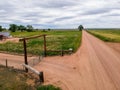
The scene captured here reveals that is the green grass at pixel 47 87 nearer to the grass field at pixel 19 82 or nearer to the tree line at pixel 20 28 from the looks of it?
the grass field at pixel 19 82

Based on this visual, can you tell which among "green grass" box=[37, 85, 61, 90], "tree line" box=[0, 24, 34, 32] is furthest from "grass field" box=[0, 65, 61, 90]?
"tree line" box=[0, 24, 34, 32]

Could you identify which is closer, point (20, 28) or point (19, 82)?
point (19, 82)

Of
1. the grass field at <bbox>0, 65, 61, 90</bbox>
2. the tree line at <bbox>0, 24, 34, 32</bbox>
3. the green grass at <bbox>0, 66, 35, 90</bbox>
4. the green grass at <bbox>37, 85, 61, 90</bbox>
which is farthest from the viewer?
the tree line at <bbox>0, 24, 34, 32</bbox>

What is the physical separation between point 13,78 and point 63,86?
13.6ft

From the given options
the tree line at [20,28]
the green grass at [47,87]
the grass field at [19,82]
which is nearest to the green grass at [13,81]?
the grass field at [19,82]

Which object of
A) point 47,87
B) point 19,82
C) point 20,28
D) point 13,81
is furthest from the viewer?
point 20,28

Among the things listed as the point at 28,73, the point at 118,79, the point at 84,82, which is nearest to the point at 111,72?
the point at 118,79

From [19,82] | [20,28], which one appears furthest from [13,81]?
[20,28]

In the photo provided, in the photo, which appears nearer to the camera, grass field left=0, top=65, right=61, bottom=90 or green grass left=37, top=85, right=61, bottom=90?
green grass left=37, top=85, right=61, bottom=90

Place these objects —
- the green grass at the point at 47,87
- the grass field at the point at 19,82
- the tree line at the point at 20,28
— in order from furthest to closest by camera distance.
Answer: the tree line at the point at 20,28, the grass field at the point at 19,82, the green grass at the point at 47,87

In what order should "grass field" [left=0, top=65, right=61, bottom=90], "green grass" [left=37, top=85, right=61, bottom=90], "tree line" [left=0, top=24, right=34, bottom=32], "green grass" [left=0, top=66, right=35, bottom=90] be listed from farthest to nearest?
"tree line" [left=0, top=24, right=34, bottom=32] → "green grass" [left=0, top=66, right=35, bottom=90] → "grass field" [left=0, top=65, right=61, bottom=90] → "green grass" [left=37, top=85, right=61, bottom=90]

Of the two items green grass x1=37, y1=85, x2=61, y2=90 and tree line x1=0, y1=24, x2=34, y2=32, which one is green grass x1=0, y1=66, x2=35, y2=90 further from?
tree line x1=0, y1=24, x2=34, y2=32

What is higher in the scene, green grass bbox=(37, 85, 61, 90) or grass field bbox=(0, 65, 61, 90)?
green grass bbox=(37, 85, 61, 90)

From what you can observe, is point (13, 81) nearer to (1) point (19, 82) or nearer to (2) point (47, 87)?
(1) point (19, 82)
